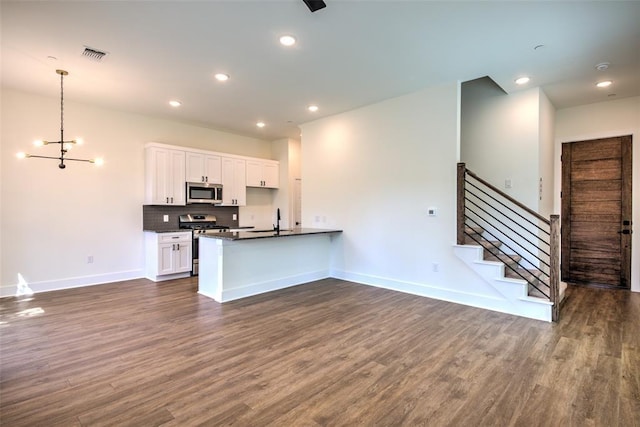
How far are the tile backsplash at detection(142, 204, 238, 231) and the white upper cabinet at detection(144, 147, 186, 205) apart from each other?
0.25m

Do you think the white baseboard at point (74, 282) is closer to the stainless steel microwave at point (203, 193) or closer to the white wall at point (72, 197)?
the white wall at point (72, 197)

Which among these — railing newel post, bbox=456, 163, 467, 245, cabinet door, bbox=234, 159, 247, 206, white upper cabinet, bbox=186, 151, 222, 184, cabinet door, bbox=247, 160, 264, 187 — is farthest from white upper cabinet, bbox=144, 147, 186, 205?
railing newel post, bbox=456, 163, 467, 245

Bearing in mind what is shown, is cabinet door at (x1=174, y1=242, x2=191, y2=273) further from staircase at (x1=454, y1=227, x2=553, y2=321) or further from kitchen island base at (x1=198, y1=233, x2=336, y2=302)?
staircase at (x1=454, y1=227, x2=553, y2=321)

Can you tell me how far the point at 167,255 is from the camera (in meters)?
5.71

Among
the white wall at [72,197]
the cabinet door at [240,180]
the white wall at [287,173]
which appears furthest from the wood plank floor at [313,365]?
the white wall at [287,173]

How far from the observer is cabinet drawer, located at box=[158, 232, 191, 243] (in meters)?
5.63

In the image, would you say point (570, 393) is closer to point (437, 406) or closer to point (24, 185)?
point (437, 406)

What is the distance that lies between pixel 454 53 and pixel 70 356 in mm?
4793

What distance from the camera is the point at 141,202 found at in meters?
5.95

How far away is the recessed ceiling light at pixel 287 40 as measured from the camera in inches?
126

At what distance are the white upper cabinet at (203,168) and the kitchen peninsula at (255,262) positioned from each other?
6.76 ft

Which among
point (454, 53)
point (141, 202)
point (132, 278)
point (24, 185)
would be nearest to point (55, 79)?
point (24, 185)

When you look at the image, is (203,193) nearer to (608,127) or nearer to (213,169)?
(213,169)

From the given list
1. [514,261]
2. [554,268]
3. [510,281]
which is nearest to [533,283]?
[514,261]
